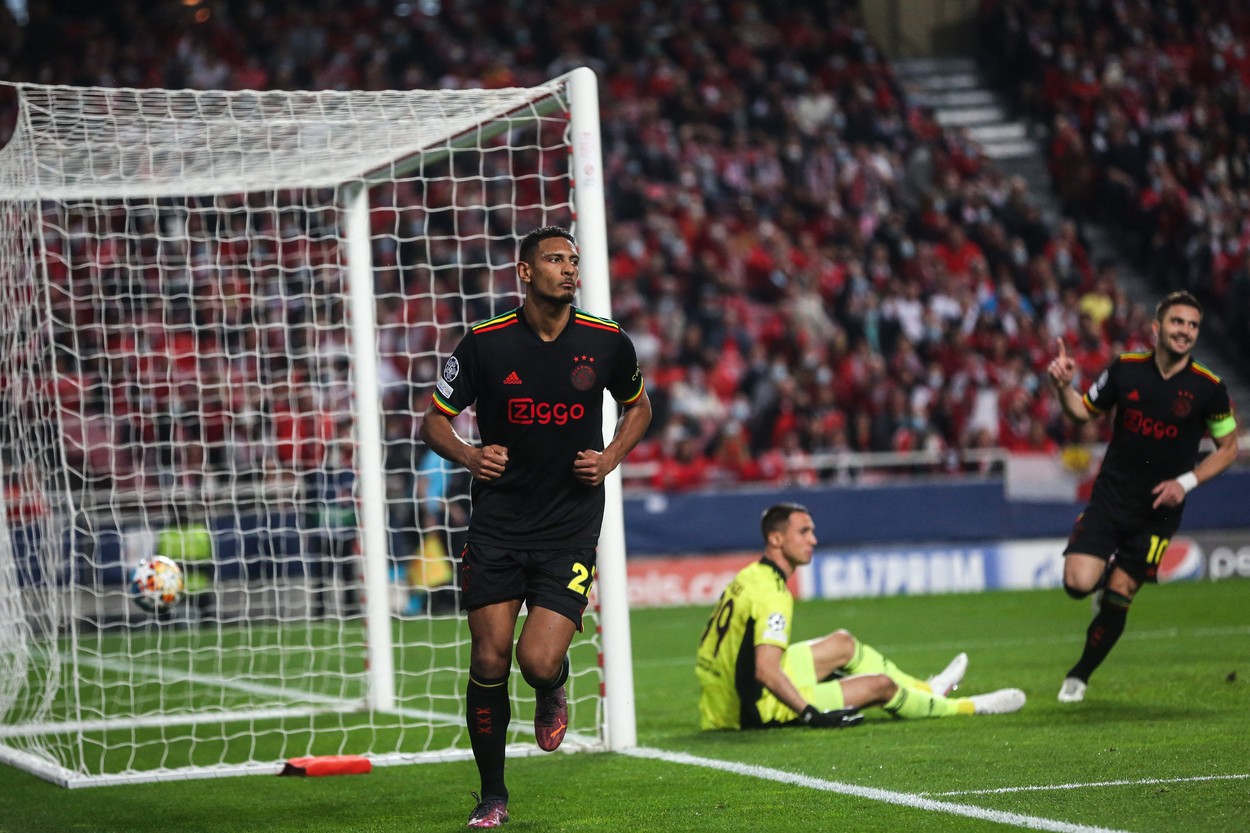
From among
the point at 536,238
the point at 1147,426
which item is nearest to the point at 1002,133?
the point at 1147,426

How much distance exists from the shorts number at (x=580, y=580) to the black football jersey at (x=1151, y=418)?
3.78 metres

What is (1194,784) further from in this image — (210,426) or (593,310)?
(210,426)

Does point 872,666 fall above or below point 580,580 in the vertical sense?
below

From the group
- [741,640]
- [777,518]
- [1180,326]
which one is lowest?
[741,640]

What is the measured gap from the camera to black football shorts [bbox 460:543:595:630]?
18.8 feet

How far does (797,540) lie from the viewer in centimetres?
798

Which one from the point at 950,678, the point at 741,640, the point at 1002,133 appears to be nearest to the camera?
the point at 741,640

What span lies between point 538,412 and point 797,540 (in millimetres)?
2522

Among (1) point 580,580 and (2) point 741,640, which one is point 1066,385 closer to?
(2) point 741,640

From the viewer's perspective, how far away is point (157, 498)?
15.6m

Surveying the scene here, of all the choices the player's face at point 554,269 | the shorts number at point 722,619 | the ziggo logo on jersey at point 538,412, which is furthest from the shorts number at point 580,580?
the shorts number at point 722,619

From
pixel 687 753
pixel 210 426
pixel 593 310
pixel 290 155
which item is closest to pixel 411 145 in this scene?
pixel 290 155

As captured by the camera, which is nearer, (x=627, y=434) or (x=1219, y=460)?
(x=627, y=434)

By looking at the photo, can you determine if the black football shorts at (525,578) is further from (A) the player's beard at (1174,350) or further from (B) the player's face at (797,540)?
(A) the player's beard at (1174,350)
